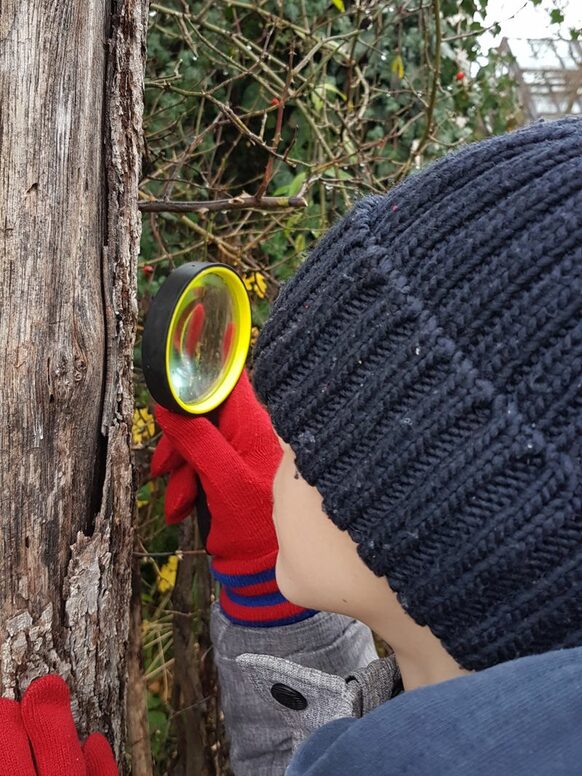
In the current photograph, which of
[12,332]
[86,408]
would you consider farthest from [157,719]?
[12,332]

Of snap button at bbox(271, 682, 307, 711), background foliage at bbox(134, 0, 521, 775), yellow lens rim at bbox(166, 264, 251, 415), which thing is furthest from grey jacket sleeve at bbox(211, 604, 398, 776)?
yellow lens rim at bbox(166, 264, 251, 415)

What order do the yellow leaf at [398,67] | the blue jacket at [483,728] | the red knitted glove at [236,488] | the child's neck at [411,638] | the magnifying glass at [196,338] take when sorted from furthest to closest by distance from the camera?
the yellow leaf at [398,67] → the red knitted glove at [236,488] → the magnifying glass at [196,338] → the child's neck at [411,638] → the blue jacket at [483,728]

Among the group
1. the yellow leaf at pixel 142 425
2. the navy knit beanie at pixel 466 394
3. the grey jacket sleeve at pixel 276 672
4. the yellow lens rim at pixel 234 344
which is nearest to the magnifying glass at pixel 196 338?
the yellow lens rim at pixel 234 344

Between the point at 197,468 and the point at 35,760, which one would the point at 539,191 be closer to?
the point at 197,468

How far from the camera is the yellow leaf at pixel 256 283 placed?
177 centimetres

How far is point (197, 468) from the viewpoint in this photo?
115cm

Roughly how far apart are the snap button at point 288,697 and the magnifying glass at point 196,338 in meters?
0.50

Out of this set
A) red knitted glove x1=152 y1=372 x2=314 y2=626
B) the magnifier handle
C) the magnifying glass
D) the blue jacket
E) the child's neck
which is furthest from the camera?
the magnifier handle

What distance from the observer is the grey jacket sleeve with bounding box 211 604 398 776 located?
3.51 ft

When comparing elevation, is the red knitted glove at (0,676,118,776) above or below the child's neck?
below

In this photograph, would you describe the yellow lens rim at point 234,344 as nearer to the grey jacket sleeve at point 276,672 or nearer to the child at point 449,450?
the child at point 449,450

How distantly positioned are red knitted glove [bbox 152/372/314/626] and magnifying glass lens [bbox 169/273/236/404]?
0.05m

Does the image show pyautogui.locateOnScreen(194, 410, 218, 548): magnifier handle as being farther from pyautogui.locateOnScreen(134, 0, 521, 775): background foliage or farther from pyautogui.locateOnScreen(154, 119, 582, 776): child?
pyautogui.locateOnScreen(154, 119, 582, 776): child

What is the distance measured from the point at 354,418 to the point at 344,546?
169 mm
